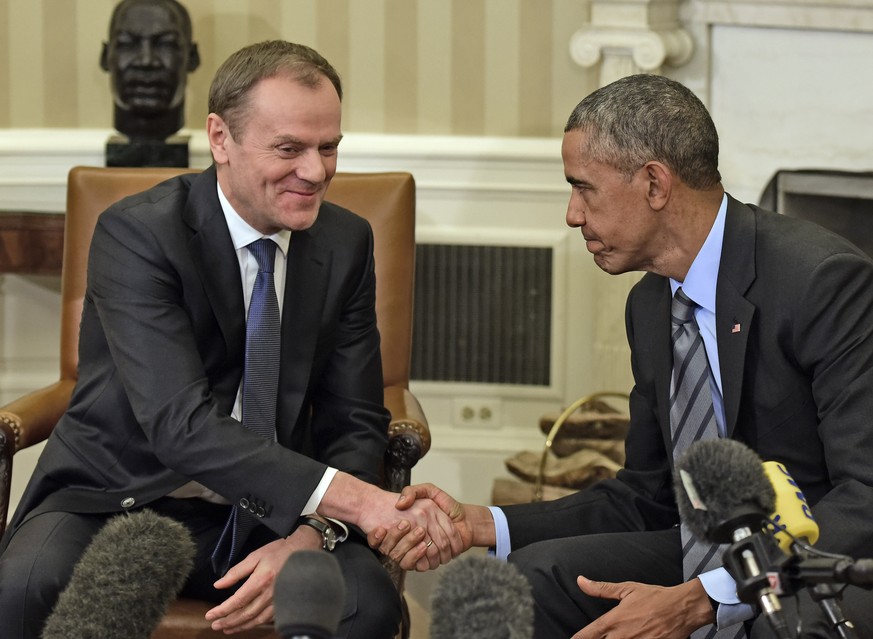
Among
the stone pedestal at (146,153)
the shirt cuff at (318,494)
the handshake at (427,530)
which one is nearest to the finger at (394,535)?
the handshake at (427,530)

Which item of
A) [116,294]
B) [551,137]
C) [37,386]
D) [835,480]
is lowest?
[37,386]

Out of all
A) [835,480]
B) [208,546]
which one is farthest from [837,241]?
[208,546]

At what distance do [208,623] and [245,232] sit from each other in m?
0.71

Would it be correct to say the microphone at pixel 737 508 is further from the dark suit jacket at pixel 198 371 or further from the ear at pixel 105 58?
the ear at pixel 105 58

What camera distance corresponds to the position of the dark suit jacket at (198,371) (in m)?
2.14

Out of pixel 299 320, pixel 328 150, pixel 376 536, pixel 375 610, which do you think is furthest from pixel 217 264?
pixel 375 610

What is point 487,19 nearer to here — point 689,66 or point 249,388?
point 689,66

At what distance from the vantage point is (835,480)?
193 cm

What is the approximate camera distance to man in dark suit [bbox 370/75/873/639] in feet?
6.38

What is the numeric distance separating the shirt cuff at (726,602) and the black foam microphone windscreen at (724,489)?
666mm

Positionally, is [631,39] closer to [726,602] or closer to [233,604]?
[726,602]

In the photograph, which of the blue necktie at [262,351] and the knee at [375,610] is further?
the blue necktie at [262,351]

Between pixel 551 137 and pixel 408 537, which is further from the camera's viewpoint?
pixel 551 137

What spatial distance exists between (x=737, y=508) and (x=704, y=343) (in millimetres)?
956
